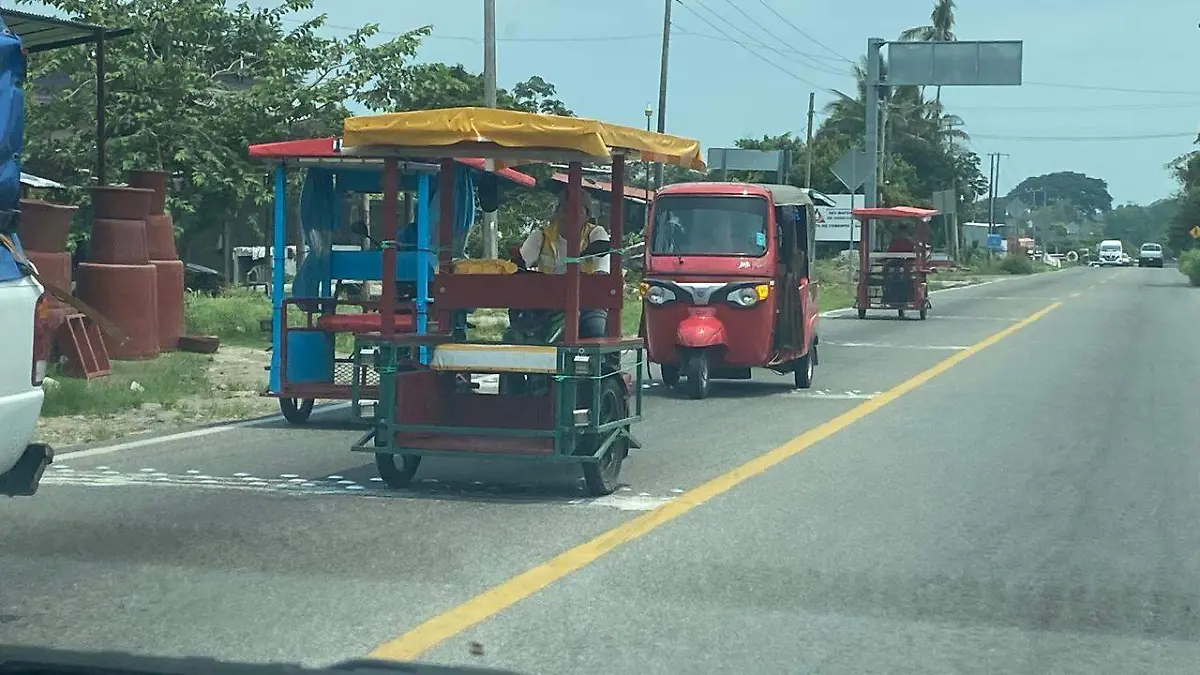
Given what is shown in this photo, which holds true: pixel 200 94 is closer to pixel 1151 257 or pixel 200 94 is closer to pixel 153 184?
pixel 153 184

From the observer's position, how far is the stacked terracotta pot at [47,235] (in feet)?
52.4

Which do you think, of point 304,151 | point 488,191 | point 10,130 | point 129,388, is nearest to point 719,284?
point 488,191

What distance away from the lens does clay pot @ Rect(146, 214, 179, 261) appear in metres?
18.5

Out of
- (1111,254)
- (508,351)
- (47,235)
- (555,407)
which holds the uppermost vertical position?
(47,235)

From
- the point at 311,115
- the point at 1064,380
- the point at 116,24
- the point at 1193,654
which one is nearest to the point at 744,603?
the point at 1193,654

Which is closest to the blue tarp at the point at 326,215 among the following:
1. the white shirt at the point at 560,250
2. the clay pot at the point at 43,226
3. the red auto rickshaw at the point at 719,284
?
the white shirt at the point at 560,250

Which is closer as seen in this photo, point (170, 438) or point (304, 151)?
point (170, 438)

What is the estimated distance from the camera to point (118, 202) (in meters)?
17.5

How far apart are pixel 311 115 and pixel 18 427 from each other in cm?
2129

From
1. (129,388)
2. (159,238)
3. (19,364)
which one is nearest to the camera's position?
(19,364)

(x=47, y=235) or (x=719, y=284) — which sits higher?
(x=47, y=235)

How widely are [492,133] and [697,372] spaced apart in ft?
22.5

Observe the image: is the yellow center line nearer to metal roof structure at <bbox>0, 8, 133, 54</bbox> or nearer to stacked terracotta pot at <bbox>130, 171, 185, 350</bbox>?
metal roof structure at <bbox>0, 8, 133, 54</bbox>

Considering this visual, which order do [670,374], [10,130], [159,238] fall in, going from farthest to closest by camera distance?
[159,238], [670,374], [10,130]
